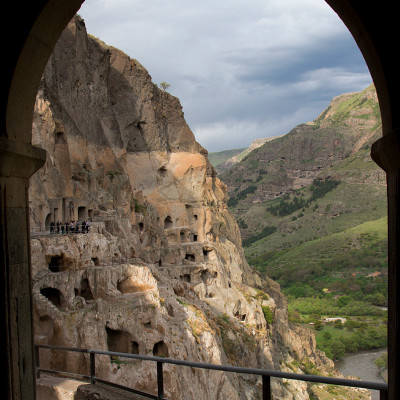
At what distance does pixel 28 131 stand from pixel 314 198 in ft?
462

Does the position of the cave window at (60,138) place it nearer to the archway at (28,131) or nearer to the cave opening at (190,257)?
the cave opening at (190,257)

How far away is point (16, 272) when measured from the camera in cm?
397

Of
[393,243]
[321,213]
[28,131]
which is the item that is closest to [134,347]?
[28,131]

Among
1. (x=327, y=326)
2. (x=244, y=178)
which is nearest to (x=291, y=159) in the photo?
(x=244, y=178)

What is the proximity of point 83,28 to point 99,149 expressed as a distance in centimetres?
916

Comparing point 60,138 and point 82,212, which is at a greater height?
point 60,138

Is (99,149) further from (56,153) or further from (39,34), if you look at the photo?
(39,34)

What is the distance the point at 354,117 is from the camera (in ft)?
575

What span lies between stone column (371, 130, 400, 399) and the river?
4973 centimetres

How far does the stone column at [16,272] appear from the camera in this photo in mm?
3850

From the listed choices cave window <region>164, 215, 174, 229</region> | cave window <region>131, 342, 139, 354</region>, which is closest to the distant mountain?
cave window <region>164, 215, 174, 229</region>

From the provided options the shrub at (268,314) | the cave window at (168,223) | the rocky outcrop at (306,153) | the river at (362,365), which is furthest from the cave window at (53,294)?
the rocky outcrop at (306,153)

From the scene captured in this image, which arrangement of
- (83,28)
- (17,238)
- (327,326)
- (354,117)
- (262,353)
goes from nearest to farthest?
1. (17,238)
2. (262,353)
3. (83,28)
4. (327,326)
5. (354,117)

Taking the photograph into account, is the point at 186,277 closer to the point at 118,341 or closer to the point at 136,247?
the point at 136,247
